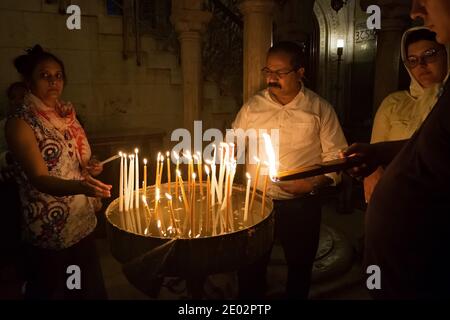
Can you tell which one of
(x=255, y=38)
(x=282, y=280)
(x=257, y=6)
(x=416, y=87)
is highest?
(x=257, y=6)

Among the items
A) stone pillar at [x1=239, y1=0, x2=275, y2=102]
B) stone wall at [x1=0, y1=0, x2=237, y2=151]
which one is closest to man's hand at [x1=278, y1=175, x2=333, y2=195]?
stone pillar at [x1=239, y1=0, x2=275, y2=102]

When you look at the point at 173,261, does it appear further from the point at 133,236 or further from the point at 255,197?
the point at 255,197

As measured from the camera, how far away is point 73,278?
2.73m

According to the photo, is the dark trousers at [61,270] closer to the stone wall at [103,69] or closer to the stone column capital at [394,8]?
the stone wall at [103,69]

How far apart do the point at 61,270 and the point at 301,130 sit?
6.66 ft

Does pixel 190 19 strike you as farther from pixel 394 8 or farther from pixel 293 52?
pixel 293 52

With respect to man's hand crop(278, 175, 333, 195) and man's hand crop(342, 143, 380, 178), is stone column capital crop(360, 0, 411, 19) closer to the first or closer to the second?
man's hand crop(278, 175, 333, 195)

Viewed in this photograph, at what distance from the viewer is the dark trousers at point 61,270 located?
2547 millimetres

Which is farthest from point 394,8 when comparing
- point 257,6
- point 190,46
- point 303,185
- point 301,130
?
point 303,185

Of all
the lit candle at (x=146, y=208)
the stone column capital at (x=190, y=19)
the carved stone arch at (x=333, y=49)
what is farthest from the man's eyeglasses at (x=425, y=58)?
the carved stone arch at (x=333, y=49)

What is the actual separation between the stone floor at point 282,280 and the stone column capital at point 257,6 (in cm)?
274

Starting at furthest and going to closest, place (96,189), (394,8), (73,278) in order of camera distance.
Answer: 1. (394,8)
2. (73,278)
3. (96,189)

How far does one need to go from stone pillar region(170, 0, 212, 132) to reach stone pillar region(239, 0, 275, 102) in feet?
5.79

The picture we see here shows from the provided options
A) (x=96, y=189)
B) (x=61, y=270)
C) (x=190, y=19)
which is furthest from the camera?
(x=190, y=19)
